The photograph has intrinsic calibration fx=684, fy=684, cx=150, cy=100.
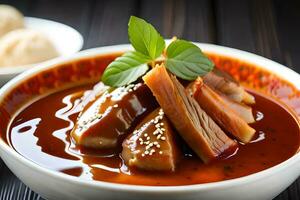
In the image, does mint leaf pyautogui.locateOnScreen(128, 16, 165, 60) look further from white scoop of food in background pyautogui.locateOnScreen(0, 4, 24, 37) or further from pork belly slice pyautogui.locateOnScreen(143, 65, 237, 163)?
white scoop of food in background pyautogui.locateOnScreen(0, 4, 24, 37)

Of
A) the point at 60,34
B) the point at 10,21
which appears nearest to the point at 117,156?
the point at 60,34

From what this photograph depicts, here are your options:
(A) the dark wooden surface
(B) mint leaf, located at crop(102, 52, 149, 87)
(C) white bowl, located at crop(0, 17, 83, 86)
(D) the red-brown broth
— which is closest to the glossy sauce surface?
(D) the red-brown broth

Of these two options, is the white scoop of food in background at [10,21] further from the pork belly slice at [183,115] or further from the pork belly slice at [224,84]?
the pork belly slice at [183,115]

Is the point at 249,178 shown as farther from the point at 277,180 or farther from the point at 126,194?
the point at 126,194

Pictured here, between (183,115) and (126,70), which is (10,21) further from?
(183,115)

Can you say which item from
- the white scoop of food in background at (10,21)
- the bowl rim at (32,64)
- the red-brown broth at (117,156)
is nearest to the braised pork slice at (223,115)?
the red-brown broth at (117,156)

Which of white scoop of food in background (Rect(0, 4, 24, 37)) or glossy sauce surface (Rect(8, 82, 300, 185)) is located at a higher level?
glossy sauce surface (Rect(8, 82, 300, 185))
